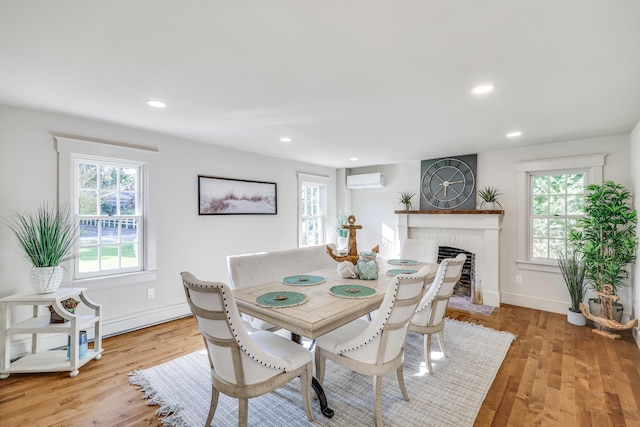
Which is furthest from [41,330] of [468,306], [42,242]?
[468,306]

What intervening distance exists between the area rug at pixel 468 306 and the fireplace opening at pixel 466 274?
0.14 metres

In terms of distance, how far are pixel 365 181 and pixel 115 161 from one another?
13.0 ft

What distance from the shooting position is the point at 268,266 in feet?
9.48

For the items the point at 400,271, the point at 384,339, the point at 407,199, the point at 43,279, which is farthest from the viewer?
the point at 407,199

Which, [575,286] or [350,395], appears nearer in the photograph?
[350,395]

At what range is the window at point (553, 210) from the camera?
386 cm

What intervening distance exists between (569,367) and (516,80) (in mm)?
2448

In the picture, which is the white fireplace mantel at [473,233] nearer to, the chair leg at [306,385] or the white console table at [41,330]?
the chair leg at [306,385]

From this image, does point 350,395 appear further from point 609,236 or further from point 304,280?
point 609,236

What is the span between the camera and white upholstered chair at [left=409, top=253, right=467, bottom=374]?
2291 millimetres

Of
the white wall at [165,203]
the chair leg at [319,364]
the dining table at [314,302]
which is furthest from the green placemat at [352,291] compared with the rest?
the white wall at [165,203]

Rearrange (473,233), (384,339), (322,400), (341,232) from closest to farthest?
(384,339)
(322,400)
(473,233)
(341,232)

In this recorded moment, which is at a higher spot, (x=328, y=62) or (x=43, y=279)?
(x=328, y=62)

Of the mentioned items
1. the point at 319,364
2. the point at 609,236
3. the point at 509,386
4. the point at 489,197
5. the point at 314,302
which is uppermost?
the point at 489,197
